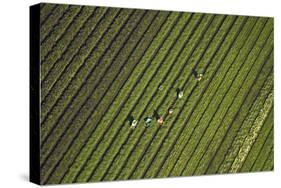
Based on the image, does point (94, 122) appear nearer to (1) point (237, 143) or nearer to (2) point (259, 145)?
(1) point (237, 143)

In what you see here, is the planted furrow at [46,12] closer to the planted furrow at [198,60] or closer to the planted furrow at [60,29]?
the planted furrow at [60,29]

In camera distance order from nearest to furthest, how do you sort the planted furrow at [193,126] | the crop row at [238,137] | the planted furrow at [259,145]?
the planted furrow at [193,126] < the crop row at [238,137] < the planted furrow at [259,145]

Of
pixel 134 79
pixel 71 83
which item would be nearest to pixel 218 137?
pixel 134 79

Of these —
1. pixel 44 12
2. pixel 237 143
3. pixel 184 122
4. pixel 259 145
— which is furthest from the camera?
pixel 259 145

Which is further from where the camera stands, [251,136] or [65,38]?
[251,136]

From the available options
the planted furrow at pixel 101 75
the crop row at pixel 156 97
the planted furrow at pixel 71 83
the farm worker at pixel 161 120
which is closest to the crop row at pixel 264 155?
the farm worker at pixel 161 120
